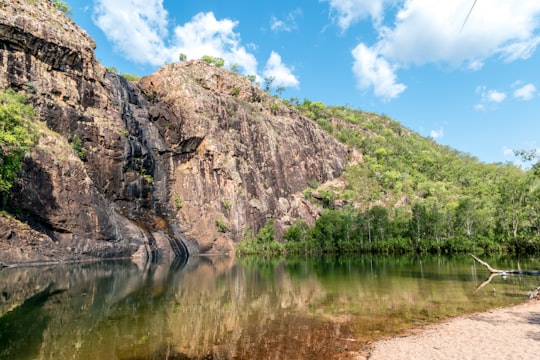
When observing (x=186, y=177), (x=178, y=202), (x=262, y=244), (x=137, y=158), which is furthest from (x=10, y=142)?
(x=262, y=244)

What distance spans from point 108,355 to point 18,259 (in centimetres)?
3627

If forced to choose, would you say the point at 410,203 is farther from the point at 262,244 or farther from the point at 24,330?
the point at 24,330

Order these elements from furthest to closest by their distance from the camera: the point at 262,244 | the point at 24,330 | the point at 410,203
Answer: the point at 410,203, the point at 262,244, the point at 24,330

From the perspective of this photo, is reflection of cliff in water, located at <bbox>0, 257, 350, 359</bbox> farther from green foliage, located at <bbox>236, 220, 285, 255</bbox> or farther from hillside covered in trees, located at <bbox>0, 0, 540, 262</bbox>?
green foliage, located at <bbox>236, 220, 285, 255</bbox>

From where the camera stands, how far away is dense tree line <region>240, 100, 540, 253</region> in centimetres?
6141

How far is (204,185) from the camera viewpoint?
76.9 m

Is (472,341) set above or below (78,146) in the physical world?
below

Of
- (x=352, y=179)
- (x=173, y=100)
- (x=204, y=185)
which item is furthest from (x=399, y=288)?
(x=352, y=179)

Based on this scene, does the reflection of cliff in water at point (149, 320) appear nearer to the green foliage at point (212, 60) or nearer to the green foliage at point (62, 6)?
the green foliage at point (62, 6)

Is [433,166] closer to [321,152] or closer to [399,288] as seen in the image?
[321,152]

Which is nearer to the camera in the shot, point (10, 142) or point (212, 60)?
point (10, 142)

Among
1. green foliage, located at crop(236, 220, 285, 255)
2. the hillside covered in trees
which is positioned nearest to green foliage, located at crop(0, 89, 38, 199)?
the hillside covered in trees

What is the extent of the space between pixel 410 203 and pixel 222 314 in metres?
92.4

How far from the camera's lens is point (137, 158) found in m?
68.2
